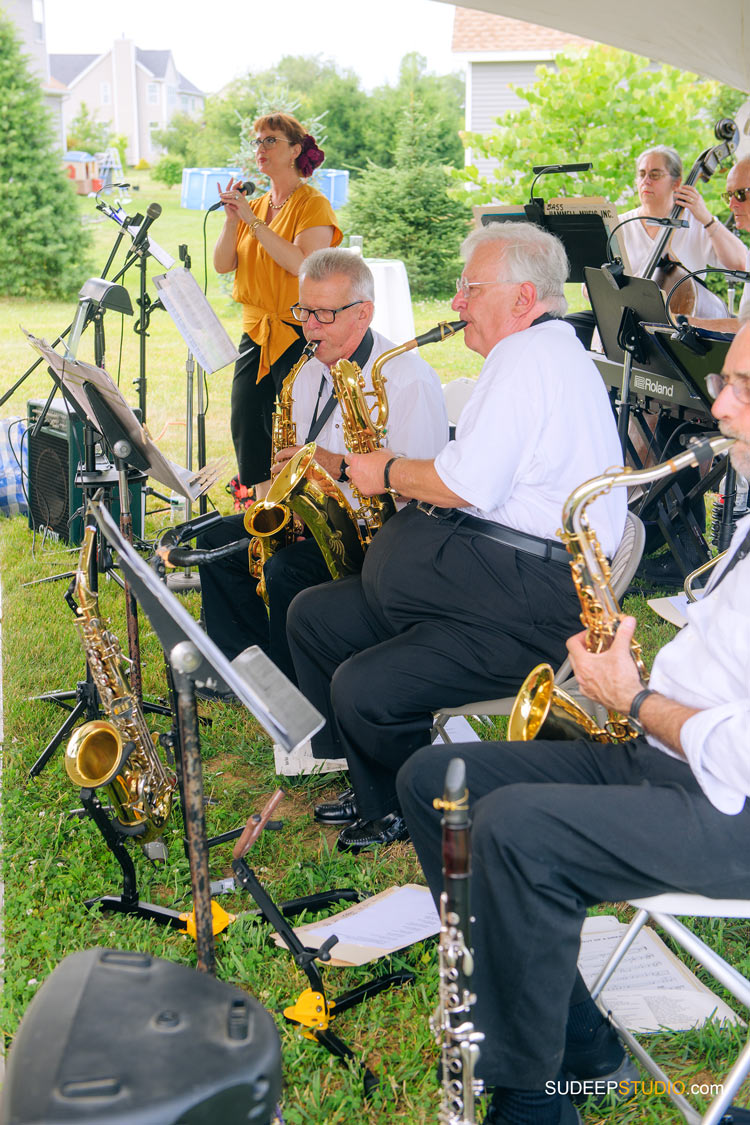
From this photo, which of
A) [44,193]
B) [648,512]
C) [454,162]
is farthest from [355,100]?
[648,512]

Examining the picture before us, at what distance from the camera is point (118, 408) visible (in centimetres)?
272

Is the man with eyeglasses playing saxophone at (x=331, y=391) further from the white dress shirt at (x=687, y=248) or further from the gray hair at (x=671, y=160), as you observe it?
the gray hair at (x=671, y=160)

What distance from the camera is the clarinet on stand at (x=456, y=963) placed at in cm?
151

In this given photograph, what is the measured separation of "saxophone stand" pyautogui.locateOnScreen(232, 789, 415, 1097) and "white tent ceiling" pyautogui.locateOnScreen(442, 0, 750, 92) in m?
4.34

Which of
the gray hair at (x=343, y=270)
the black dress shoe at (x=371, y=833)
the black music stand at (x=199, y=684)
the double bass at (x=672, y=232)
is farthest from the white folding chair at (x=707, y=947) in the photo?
the double bass at (x=672, y=232)

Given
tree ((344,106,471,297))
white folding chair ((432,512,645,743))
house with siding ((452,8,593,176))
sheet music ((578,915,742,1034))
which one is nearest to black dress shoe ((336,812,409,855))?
white folding chair ((432,512,645,743))

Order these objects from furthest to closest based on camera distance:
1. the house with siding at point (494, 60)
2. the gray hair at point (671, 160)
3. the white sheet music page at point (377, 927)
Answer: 1. the house with siding at point (494, 60)
2. the gray hair at point (671, 160)
3. the white sheet music page at point (377, 927)

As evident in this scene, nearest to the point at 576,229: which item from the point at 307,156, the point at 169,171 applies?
the point at 307,156

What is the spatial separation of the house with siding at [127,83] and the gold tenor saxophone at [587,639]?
54.7 m

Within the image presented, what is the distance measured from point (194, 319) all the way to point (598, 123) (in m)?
9.63

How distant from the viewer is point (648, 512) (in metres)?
4.61

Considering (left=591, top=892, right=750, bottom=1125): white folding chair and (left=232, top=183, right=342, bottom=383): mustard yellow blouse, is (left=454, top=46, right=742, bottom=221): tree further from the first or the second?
(left=591, top=892, right=750, bottom=1125): white folding chair

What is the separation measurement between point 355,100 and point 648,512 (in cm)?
1937

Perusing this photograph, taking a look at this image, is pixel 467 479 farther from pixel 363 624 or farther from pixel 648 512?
pixel 648 512
